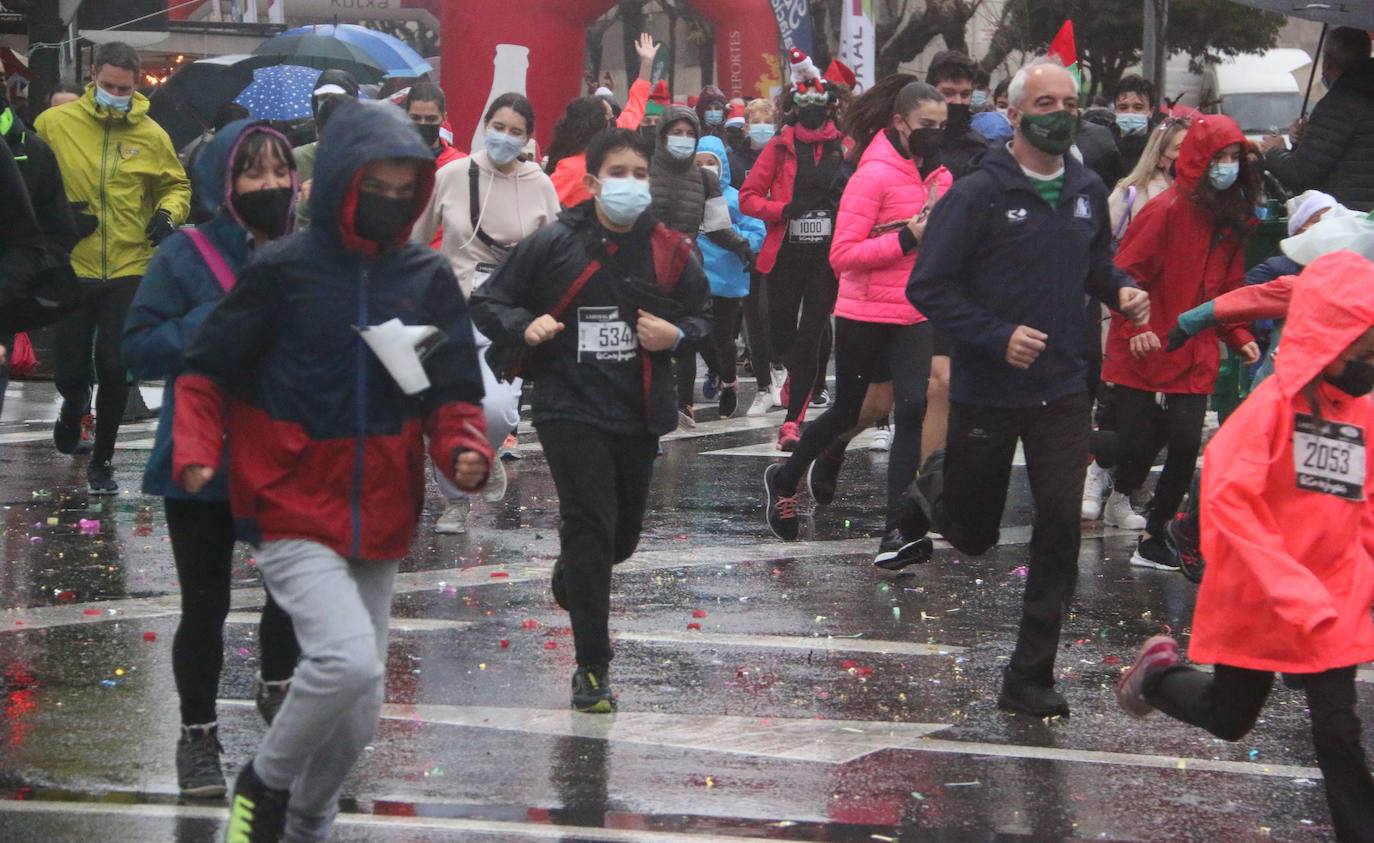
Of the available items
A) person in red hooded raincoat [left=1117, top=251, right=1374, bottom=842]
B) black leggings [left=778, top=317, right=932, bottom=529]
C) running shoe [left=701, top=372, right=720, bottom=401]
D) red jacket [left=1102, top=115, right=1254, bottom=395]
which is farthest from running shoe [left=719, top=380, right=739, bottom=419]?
person in red hooded raincoat [left=1117, top=251, right=1374, bottom=842]

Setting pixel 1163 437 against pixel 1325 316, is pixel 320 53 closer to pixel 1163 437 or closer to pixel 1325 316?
pixel 1163 437

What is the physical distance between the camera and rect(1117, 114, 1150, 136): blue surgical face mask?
13.8 metres

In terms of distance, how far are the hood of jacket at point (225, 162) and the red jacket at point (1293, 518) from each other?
261cm

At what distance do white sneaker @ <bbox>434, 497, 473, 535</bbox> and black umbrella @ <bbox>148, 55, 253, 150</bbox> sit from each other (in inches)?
439

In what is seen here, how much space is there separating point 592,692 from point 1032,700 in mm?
1357

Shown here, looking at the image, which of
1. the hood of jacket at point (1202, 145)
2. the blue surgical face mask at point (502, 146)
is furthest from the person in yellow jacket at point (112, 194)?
the hood of jacket at point (1202, 145)

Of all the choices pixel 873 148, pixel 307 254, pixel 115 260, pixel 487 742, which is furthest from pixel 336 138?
pixel 115 260

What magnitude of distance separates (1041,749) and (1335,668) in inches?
53.4

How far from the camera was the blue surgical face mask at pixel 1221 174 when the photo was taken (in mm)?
8922

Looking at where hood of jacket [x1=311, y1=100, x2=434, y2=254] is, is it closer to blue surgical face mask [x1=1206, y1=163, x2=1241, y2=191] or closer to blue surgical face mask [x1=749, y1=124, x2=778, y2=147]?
blue surgical face mask [x1=1206, y1=163, x2=1241, y2=191]

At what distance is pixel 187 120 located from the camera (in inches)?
842

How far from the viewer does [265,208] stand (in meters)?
5.64

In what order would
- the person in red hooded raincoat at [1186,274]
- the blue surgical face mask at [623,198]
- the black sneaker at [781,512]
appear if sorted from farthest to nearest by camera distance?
the black sneaker at [781,512] → the person in red hooded raincoat at [1186,274] → the blue surgical face mask at [623,198]

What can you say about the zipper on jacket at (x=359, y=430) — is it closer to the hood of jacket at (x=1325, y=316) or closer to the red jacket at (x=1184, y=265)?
the hood of jacket at (x=1325, y=316)
